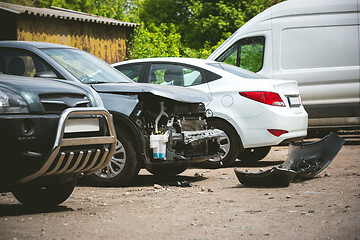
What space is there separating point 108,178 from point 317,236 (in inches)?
143

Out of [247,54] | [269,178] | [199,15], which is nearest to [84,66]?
[269,178]

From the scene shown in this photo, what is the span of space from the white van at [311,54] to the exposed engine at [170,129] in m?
4.51

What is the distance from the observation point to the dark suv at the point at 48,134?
216 inches

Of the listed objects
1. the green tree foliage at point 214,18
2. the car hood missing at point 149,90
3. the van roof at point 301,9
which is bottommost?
the car hood missing at point 149,90

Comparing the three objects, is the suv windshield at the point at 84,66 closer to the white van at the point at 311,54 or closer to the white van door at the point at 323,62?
the white van at the point at 311,54

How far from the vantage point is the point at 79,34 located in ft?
71.7

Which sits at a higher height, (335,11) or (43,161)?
(335,11)

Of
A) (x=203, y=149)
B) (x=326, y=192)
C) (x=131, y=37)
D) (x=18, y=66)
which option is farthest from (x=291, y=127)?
(x=131, y=37)

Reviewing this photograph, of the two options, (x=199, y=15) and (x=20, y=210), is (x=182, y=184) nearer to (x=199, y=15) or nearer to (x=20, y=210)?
(x=20, y=210)

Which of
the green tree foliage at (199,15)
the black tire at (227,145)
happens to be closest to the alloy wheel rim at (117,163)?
the black tire at (227,145)

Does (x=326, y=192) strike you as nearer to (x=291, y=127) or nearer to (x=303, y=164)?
(x=303, y=164)

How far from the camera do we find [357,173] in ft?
29.3

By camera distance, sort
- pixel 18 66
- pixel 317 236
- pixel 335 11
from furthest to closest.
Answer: pixel 335 11, pixel 18 66, pixel 317 236

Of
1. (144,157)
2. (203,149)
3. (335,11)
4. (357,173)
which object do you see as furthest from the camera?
(335,11)
